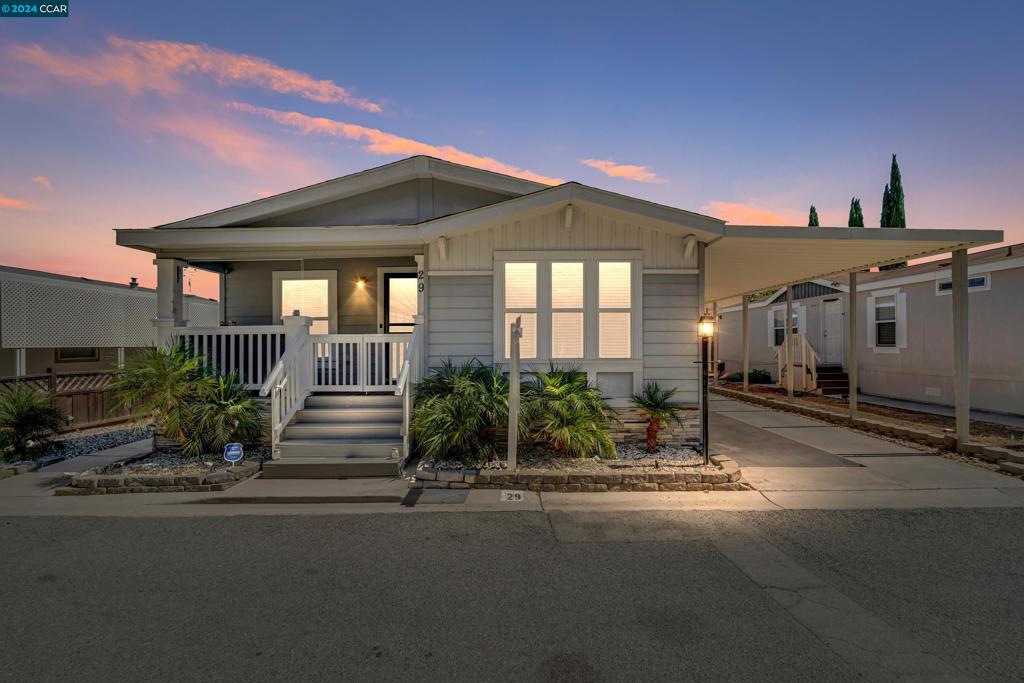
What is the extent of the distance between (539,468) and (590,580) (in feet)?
8.22

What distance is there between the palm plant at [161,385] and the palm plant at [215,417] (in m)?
0.08

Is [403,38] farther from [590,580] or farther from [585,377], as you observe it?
[590,580]

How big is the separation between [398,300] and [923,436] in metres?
9.50

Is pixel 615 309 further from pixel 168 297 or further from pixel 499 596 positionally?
pixel 168 297

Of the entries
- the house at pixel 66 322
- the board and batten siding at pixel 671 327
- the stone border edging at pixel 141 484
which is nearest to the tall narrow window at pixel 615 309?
the board and batten siding at pixel 671 327

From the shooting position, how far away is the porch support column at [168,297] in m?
7.01

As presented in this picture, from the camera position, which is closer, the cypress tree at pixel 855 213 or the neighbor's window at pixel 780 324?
the neighbor's window at pixel 780 324

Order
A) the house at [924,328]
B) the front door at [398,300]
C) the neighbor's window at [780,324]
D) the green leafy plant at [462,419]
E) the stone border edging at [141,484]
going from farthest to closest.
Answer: the neighbor's window at [780,324], the house at [924,328], the front door at [398,300], the green leafy plant at [462,419], the stone border edging at [141,484]

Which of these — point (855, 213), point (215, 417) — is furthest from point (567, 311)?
point (855, 213)

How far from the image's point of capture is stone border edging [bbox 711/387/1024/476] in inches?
234

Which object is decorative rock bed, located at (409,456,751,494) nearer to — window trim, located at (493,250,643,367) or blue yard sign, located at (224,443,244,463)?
window trim, located at (493,250,643,367)

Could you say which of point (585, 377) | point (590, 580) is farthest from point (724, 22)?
point (590, 580)

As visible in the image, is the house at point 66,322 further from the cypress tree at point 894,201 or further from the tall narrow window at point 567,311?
the cypress tree at point 894,201

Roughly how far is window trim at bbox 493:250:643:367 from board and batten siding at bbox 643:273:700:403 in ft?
0.48
